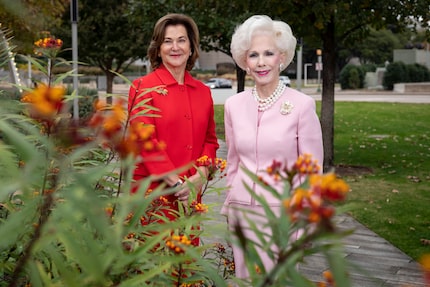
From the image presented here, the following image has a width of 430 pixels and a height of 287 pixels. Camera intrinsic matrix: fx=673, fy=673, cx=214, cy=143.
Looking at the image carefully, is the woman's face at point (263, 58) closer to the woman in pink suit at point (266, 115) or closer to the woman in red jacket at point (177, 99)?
the woman in pink suit at point (266, 115)

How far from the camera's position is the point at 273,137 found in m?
3.41

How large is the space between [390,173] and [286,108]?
8.01 m

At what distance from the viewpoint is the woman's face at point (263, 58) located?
3.46 meters

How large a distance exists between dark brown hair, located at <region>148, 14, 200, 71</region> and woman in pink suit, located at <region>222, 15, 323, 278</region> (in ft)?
1.58

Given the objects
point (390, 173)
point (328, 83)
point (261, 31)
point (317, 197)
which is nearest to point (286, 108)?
point (261, 31)

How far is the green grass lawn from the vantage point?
23.6 ft

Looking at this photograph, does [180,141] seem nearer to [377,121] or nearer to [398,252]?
[398,252]

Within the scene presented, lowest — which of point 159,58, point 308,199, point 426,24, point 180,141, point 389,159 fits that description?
point 389,159

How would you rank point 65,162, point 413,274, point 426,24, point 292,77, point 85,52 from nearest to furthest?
point 65,162 → point 413,274 → point 426,24 → point 85,52 → point 292,77

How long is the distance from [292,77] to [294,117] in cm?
8523

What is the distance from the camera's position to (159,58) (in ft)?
13.2

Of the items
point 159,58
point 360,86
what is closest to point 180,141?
point 159,58

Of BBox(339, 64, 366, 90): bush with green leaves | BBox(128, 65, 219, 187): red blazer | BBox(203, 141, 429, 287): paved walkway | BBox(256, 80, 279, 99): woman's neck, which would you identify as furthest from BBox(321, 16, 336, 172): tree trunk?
BBox(339, 64, 366, 90): bush with green leaves

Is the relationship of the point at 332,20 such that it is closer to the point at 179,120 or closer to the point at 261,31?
the point at 179,120
